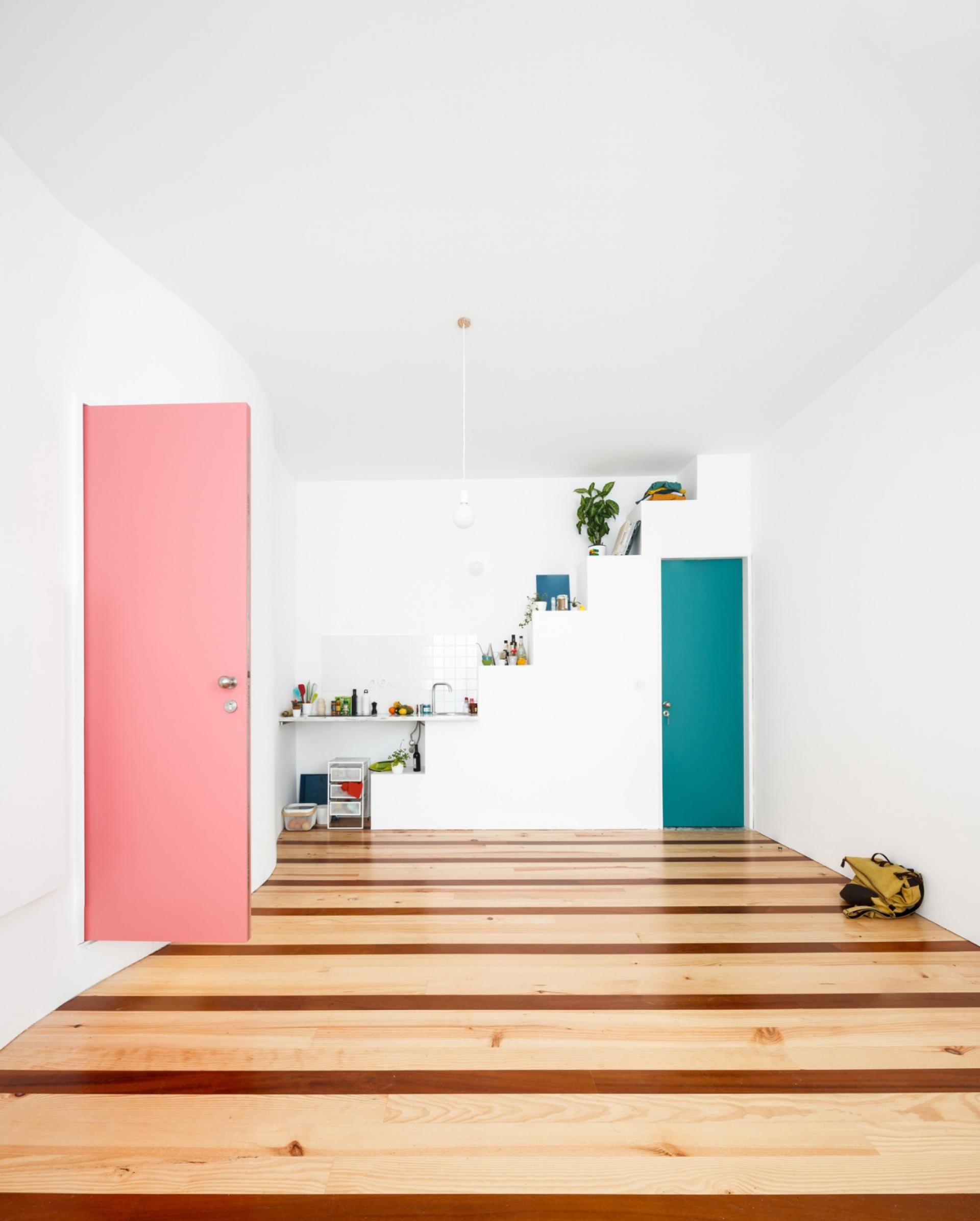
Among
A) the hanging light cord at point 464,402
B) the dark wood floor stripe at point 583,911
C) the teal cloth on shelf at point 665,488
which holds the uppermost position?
the hanging light cord at point 464,402

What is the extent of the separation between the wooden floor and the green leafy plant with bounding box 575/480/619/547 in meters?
3.14

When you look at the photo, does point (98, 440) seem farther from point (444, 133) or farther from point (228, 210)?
point (444, 133)

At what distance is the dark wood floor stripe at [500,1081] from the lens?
214 centimetres

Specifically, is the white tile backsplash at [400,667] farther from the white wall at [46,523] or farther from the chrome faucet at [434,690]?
the white wall at [46,523]

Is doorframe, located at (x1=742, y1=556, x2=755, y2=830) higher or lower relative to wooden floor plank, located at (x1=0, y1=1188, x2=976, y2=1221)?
higher

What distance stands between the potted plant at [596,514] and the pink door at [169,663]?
3.53 meters

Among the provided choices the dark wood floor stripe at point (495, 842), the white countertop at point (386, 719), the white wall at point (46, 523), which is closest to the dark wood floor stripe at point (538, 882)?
the dark wood floor stripe at point (495, 842)

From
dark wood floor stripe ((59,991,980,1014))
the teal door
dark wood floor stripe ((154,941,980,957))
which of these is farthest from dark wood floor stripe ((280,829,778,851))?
dark wood floor stripe ((59,991,980,1014))

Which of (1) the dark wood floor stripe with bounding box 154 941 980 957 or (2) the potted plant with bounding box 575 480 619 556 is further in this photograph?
(2) the potted plant with bounding box 575 480 619 556

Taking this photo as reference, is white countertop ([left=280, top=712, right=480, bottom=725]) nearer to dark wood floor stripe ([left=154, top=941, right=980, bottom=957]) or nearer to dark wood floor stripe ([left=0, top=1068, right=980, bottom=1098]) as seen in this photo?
dark wood floor stripe ([left=154, top=941, right=980, bottom=957])

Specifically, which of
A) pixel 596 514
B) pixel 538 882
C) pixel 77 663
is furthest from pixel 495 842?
pixel 77 663

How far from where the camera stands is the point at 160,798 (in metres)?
2.90

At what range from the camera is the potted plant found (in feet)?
19.5

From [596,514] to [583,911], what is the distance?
10.8 ft
